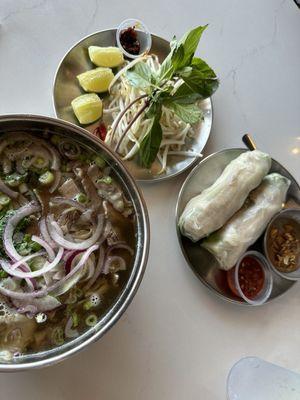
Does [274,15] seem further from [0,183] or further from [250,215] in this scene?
[0,183]

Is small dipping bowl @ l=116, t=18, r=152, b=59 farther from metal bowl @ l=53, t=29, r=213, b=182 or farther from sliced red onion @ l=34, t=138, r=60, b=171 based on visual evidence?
sliced red onion @ l=34, t=138, r=60, b=171

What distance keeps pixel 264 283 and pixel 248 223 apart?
0.74 ft

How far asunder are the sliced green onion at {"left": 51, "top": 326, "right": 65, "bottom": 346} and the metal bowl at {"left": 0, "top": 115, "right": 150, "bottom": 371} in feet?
0.07

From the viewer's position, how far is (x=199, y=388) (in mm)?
1605

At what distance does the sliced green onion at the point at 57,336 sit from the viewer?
1349mm

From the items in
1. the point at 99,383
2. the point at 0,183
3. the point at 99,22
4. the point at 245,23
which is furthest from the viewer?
the point at 245,23

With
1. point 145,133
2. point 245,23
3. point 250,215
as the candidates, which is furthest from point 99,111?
point 245,23

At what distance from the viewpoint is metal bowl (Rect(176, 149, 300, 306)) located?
1635mm

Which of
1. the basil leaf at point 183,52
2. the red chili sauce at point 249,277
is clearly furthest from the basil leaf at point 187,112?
the red chili sauce at point 249,277

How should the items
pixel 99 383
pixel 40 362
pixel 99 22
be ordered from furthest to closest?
pixel 99 22, pixel 99 383, pixel 40 362

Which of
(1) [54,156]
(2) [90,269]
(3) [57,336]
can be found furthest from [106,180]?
(3) [57,336]

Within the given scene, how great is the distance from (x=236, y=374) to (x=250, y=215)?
1.78 ft

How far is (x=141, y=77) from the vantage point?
5.18 ft

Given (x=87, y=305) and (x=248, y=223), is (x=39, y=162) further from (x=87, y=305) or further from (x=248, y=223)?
(x=248, y=223)
